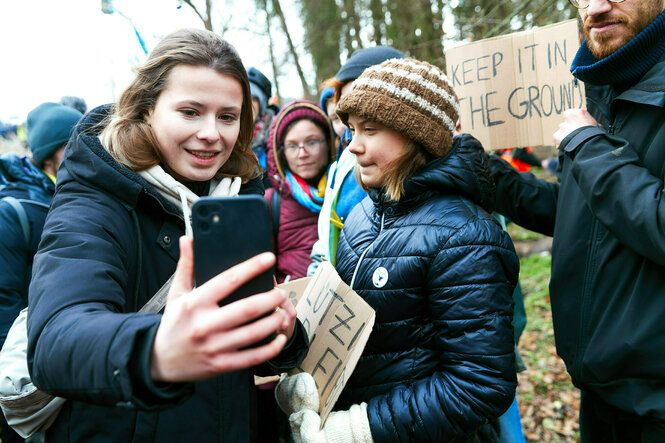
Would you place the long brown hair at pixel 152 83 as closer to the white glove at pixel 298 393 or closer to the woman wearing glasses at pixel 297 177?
the white glove at pixel 298 393

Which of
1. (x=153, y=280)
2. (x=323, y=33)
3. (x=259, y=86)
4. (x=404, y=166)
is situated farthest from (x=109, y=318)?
(x=323, y=33)

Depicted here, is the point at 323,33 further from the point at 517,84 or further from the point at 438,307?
the point at 438,307

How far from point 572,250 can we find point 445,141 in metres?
0.72

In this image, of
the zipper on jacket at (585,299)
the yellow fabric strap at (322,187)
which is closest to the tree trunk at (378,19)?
the yellow fabric strap at (322,187)

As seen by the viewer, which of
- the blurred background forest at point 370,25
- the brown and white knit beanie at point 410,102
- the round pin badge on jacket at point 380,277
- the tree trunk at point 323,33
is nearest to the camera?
the round pin badge on jacket at point 380,277

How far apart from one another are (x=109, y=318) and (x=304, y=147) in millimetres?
2772

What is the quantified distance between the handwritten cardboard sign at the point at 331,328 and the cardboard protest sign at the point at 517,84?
1598 mm

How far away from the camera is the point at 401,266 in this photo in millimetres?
1637

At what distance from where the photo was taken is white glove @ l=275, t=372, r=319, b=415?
5.10ft

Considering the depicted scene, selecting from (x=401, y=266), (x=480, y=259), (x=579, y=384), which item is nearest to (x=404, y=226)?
(x=401, y=266)

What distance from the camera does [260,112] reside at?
4.38 metres

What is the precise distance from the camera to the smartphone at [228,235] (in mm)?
844

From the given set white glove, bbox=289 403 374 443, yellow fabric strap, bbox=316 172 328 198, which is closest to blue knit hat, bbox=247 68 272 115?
yellow fabric strap, bbox=316 172 328 198

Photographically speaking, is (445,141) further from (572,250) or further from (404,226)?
(572,250)
